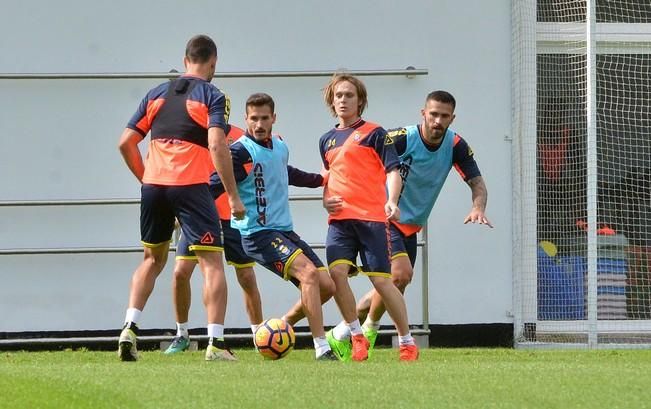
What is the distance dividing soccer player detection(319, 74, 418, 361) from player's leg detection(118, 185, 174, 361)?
1010 millimetres

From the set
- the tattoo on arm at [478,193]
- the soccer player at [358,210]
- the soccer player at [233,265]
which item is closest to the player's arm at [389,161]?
the soccer player at [358,210]

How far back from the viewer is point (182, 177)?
25.0ft

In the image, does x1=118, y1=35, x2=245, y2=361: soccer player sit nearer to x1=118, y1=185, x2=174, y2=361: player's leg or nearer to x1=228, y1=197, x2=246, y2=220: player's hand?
x1=118, y1=185, x2=174, y2=361: player's leg

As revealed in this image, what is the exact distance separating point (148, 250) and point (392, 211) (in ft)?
4.77

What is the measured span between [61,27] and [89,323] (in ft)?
8.07

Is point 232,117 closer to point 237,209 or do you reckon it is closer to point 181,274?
point 181,274

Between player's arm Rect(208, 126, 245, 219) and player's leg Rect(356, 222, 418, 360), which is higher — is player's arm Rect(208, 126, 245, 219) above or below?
above

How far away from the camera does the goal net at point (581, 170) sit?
11.2 m

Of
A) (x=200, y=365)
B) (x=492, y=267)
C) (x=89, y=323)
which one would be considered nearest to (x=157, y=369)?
(x=200, y=365)

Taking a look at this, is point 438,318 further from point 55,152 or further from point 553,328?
point 55,152

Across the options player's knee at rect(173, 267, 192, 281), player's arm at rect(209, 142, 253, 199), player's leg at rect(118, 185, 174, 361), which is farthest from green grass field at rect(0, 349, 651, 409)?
player's knee at rect(173, 267, 192, 281)

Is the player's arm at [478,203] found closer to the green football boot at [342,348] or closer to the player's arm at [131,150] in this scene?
the green football boot at [342,348]

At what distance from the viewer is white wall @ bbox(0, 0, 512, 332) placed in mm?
10852

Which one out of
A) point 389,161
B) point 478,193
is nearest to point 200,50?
point 389,161
